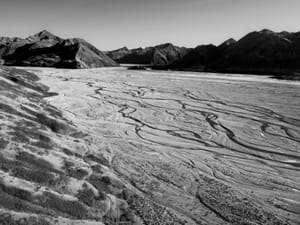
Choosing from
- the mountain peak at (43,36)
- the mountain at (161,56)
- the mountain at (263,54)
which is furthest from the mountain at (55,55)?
the mountain at (263,54)

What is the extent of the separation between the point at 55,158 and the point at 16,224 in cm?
481

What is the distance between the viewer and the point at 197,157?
1511 centimetres

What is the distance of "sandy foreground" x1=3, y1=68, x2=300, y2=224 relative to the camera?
10047 mm

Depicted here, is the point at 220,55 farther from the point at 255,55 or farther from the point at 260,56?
the point at 260,56

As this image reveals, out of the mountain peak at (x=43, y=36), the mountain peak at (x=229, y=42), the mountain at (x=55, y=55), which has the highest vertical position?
the mountain peak at (x=43, y=36)

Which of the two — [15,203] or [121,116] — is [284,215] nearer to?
[15,203]

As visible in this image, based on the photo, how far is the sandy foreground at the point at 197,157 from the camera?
396 inches

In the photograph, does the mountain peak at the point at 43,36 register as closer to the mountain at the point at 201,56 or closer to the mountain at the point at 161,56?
the mountain at the point at 161,56

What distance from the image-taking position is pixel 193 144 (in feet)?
56.4

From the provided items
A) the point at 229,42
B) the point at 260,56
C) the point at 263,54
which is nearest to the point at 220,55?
the point at 229,42

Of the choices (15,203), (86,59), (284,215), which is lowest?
(284,215)

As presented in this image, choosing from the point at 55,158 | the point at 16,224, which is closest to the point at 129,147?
the point at 55,158

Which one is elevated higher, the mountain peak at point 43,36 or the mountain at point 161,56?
the mountain peak at point 43,36

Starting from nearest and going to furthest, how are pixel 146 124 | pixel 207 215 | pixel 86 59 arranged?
pixel 207 215 < pixel 146 124 < pixel 86 59
